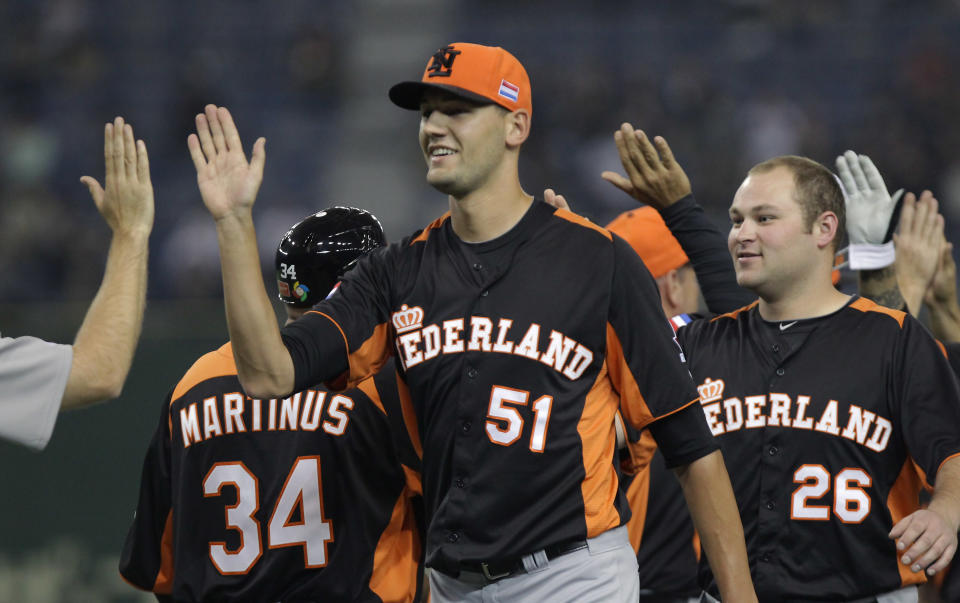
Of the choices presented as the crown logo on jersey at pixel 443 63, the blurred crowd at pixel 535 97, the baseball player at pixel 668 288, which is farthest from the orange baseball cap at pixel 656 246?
the blurred crowd at pixel 535 97

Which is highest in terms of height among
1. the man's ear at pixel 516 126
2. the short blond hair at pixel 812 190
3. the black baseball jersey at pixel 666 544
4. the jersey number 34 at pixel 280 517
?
the man's ear at pixel 516 126

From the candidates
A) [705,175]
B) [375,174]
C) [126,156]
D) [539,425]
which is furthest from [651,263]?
[375,174]

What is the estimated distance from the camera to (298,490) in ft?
12.3

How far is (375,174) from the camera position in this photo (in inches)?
524

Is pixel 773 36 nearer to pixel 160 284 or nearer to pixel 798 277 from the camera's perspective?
pixel 160 284

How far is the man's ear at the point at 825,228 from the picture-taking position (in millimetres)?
3896

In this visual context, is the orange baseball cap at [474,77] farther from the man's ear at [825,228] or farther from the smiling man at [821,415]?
the man's ear at [825,228]

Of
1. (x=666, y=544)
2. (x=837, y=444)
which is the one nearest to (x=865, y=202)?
(x=837, y=444)

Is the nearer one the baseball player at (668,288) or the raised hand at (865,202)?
the baseball player at (668,288)

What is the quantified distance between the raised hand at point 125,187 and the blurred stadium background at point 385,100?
22.1 ft

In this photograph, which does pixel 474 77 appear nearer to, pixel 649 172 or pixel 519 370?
pixel 519 370

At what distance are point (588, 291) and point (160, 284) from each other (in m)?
8.40

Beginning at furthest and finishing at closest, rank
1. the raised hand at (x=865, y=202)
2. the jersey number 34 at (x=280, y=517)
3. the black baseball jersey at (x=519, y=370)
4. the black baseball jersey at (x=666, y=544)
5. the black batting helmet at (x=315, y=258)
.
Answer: the raised hand at (x=865, y=202)
the black baseball jersey at (x=666, y=544)
the black batting helmet at (x=315, y=258)
the jersey number 34 at (x=280, y=517)
the black baseball jersey at (x=519, y=370)

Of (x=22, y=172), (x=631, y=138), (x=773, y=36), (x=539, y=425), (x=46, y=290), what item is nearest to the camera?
(x=539, y=425)
